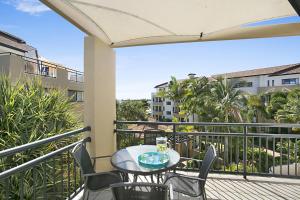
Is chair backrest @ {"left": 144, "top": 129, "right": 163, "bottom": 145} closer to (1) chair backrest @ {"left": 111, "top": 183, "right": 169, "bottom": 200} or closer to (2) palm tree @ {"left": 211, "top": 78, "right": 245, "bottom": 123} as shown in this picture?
(1) chair backrest @ {"left": 111, "top": 183, "right": 169, "bottom": 200}

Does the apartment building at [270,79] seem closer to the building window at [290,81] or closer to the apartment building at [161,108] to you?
the building window at [290,81]

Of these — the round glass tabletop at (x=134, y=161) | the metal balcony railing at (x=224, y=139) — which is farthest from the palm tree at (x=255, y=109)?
the round glass tabletop at (x=134, y=161)

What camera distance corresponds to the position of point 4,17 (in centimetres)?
1880

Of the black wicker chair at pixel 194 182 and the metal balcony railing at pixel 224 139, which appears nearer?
the black wicker chair at pixel 194 182

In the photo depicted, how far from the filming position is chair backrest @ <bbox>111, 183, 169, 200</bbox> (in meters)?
1.63

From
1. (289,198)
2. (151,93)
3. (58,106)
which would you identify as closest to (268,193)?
(289,198)

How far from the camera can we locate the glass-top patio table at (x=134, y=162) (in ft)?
7.44

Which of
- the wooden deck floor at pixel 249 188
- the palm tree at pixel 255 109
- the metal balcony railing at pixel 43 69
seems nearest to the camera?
the wooden deck floor at pixel 249 188

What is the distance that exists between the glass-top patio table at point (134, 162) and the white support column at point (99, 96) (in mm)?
983

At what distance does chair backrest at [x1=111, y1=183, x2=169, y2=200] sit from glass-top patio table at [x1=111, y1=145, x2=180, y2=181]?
561 millimetres

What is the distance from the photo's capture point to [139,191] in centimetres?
166

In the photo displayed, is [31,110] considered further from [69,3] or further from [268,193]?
[268,193]

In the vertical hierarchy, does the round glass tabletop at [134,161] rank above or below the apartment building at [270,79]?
below

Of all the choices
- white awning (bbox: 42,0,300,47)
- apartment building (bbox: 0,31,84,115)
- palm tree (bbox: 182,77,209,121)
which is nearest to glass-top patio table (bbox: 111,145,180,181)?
white awning (bbox: 42,0,300,47)
